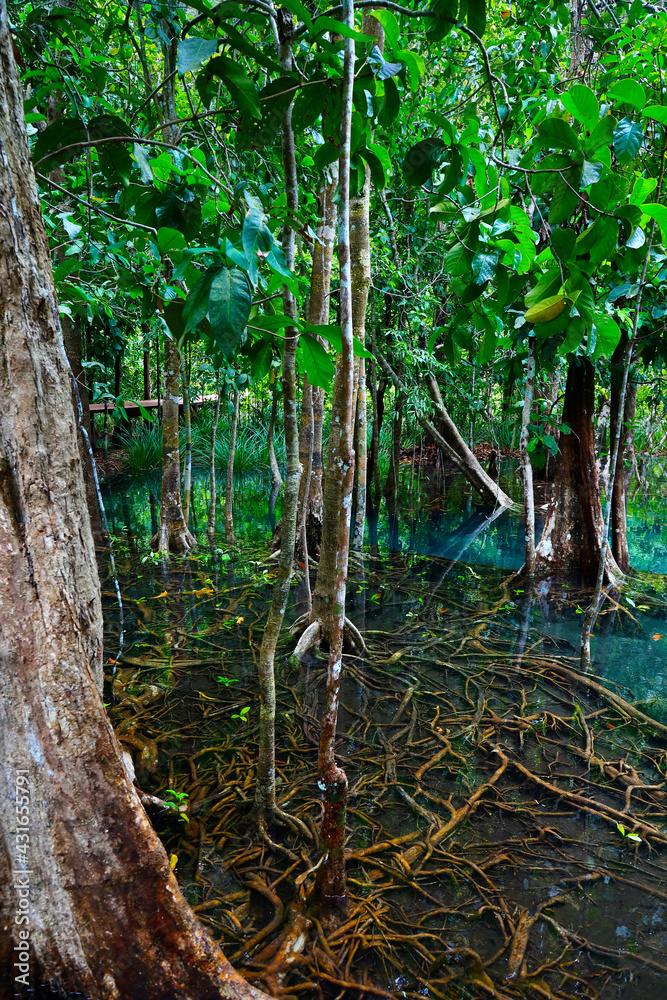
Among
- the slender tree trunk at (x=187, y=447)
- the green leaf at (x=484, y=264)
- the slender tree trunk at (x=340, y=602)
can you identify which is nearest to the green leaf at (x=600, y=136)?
the green leaf at (x=484, y=264)

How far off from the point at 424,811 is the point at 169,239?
7.69 feet

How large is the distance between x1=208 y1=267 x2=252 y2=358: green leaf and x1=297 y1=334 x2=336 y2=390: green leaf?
26cm

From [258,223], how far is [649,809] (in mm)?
2804

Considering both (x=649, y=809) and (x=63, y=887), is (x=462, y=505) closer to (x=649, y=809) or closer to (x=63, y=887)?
(x=649, y=809)

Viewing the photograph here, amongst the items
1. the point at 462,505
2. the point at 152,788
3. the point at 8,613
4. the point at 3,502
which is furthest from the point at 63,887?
the point at 462,505

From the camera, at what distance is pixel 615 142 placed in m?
1.80

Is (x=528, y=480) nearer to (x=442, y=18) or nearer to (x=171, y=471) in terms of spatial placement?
(x=171, y=471)

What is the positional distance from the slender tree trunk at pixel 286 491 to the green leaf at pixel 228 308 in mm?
426

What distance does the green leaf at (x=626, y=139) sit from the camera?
5.86 feet

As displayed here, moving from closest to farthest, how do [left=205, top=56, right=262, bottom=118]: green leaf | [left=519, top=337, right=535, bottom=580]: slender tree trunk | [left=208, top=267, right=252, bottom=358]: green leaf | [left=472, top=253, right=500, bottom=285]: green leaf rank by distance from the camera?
[left=208, top=267, right=252, bottom=358]: green leaf
[left=205, top=56, right=262, bottom=118]: green leaf
[left=472, top=253, right=500, bottom=285]: green leaf
[left=519, top=337, right=535, bottom=580]: slender tree trunk

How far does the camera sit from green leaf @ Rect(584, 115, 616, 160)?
1.68 m

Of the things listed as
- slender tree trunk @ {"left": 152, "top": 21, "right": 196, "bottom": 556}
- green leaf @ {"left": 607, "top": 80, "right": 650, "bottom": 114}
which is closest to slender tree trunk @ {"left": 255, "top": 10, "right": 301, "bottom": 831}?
green leaf @ {"left": 607, "top": 80, "right": 650, "bottom": 114}

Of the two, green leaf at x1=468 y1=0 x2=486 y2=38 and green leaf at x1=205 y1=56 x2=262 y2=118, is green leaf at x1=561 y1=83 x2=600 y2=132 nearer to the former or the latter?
green leaf at x1=468 y1=0 x2=486 y2=38

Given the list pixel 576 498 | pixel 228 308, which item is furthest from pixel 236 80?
pixel 576 498
